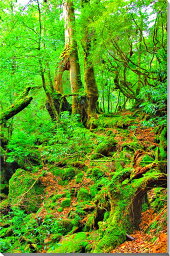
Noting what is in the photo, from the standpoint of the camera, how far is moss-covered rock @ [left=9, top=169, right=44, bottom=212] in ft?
11.9

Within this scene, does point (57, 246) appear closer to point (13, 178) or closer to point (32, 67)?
point (13, 178)

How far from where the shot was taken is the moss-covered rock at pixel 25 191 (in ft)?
11.9

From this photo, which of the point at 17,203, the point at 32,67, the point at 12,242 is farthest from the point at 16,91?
the point at 12,242

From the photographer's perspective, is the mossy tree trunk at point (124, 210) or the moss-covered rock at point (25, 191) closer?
the mossy tree trunk at point (124, 210)

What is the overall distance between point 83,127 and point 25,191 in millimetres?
1545

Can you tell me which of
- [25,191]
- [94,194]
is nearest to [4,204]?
[25,191]

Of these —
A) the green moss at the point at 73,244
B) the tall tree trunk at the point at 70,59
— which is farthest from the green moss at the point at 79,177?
the tall tree trunk at the point at 70,59

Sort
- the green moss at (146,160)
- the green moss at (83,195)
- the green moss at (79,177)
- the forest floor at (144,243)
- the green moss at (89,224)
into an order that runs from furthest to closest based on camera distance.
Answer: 1. the green moss at (79,177)
2. the green moss at (83,195)
3. the green moss at (89,224)
4. the green moss at (146,160)
5. the forest floor at (144,243)

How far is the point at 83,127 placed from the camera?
4465 millimetres

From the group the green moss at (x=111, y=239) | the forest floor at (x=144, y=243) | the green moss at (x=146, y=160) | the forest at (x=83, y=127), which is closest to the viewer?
the forest floor at (x=144, y=243)

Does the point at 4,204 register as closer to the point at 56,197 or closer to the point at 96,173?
the point at 56,197

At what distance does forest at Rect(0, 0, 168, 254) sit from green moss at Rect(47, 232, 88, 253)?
0.01 meters

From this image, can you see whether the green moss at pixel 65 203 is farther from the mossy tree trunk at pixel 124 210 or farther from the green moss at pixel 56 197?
the mossy tree trunk at pixel 124 210

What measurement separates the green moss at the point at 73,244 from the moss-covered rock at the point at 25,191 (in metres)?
0.85
